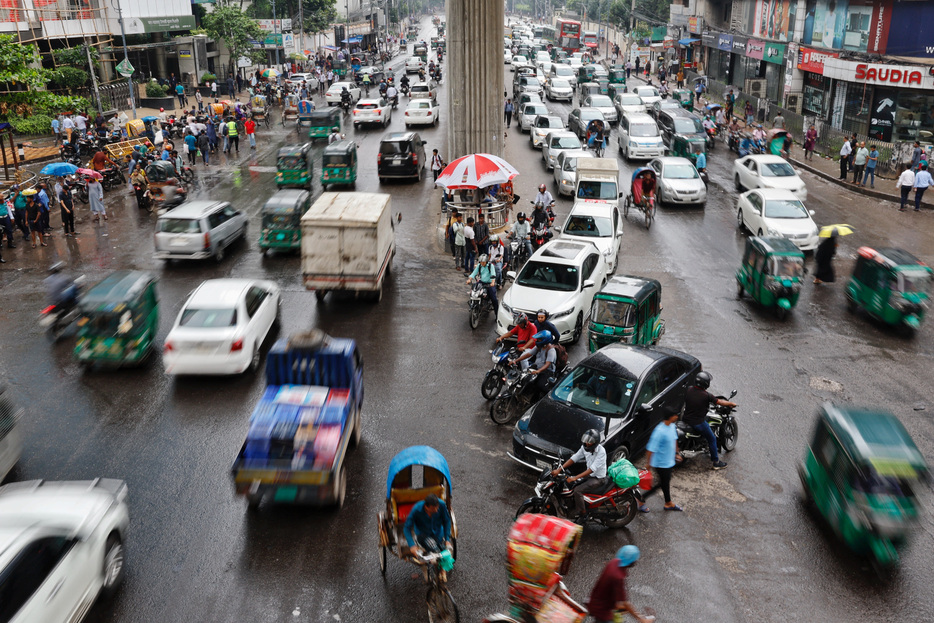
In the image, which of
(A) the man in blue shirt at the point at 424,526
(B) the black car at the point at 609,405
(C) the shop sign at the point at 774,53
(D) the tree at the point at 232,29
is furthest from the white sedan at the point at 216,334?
(D) the tree at the point at 232,29

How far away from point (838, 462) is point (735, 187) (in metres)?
22.2

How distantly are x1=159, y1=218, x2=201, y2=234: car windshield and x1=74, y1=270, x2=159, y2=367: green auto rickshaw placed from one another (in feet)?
19.3

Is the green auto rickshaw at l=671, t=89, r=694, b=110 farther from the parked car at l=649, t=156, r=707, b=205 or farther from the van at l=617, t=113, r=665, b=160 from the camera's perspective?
the parked car at l=649, t=156, r=707, b=205

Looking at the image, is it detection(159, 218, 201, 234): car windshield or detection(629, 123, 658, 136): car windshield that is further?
detection(629, 123, 658, 136): car windshield

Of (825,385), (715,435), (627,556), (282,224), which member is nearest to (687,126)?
(282,224)

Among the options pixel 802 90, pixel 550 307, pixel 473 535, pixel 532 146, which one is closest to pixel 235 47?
pixel 532 146

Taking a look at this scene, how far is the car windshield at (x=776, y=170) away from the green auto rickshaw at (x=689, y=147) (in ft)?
14.7

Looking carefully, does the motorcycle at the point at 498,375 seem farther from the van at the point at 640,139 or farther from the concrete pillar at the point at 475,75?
the van at the point at 640,139

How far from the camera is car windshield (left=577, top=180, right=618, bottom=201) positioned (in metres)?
24.4

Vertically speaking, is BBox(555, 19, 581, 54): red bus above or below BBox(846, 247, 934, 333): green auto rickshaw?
above

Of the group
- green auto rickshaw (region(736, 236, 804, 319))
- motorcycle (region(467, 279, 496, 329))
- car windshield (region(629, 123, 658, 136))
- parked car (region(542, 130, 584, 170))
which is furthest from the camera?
car windshield (region(629, 123, 658, 136))

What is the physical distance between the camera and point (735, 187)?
29.7 m

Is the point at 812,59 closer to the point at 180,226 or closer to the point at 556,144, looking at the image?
the point at 556,144

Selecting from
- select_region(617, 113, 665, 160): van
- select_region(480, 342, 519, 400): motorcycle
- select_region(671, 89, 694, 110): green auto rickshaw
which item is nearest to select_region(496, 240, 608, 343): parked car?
select_region(480, 342, 519, 400): motorcycle
